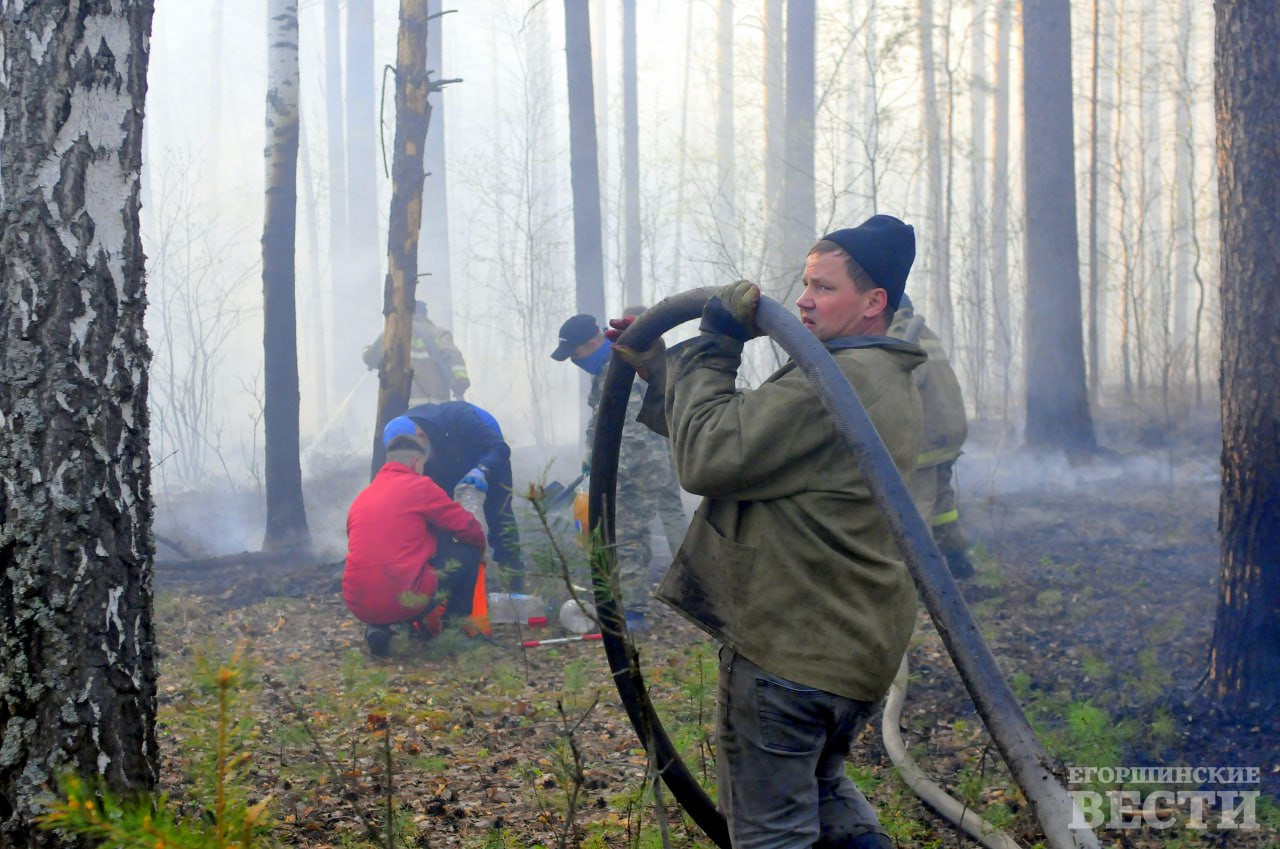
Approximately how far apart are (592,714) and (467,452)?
111 inches

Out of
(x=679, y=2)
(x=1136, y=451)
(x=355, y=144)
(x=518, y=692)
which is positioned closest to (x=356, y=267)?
(x=355, y=144)

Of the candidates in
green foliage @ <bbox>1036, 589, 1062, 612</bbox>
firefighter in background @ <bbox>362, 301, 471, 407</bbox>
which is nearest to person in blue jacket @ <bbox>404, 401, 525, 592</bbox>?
green foliage @ <bbox>1036, 589, 1062, 612</bbox>

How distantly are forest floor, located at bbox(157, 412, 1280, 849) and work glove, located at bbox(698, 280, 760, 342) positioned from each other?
42.8 inches

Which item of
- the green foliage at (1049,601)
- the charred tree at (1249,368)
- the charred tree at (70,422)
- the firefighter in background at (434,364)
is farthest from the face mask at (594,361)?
the firefighter in background at (434,364)

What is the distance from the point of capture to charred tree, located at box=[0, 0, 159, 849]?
283cm

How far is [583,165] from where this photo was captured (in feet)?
59.5

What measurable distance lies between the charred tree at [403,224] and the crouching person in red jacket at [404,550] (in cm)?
335

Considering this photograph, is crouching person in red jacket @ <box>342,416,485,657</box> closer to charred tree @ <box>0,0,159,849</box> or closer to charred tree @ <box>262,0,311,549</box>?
charred tree @ <box>0,0,159,849</box>

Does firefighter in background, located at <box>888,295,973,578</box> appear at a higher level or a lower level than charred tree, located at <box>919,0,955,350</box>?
lower

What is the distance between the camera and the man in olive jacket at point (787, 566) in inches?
102

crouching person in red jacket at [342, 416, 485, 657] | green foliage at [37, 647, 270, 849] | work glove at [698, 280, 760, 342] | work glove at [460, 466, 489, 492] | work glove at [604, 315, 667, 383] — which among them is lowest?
crouching person in red jacket at [342, 416, 485, 657]

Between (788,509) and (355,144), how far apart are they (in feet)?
89.3

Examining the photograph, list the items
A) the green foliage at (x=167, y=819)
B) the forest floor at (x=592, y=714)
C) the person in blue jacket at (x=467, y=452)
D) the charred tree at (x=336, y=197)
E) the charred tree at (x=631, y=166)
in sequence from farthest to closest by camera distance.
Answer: the charred tree at (x=336, y=197)
the charred tree at (x=631, y=166)
the person in blue jacket at (x=467, y=452)
the forest floor at (x=592, y=714)
the green foliage at (x=167, y=819)

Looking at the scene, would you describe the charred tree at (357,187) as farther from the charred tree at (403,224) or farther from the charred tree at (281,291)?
the charred tree at (403,224)
